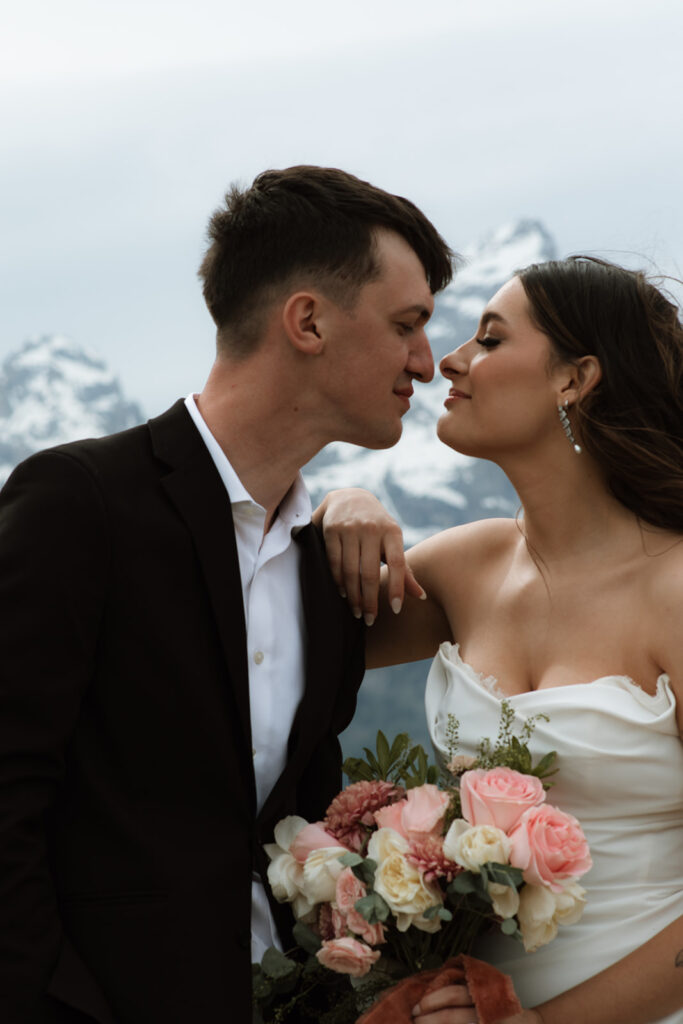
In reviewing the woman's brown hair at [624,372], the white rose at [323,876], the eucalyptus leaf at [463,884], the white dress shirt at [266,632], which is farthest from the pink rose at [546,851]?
the woman's brown hair at [624,372]

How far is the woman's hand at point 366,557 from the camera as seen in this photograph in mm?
3779

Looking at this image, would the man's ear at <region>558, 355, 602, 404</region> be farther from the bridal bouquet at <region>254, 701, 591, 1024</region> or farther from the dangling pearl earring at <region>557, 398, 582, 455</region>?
the bridal bouquet at <region>254, 701, 591, 1024</region>

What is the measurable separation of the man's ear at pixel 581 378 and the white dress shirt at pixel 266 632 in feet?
3.33

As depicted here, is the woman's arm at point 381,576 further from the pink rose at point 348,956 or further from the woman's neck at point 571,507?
the pink rose at point 348,956

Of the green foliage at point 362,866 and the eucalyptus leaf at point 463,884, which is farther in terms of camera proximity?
the green foliage at point 362,866

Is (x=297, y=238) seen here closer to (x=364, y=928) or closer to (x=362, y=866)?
(x=362, y=866)

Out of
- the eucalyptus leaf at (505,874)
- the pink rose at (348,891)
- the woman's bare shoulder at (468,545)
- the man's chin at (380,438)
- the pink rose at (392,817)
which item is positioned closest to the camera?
the eucalyptus leaf at (505,874)

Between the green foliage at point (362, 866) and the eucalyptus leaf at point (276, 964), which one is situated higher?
the green foliage at point (362, 866)

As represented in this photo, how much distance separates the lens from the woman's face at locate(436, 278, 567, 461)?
3904 millimetres

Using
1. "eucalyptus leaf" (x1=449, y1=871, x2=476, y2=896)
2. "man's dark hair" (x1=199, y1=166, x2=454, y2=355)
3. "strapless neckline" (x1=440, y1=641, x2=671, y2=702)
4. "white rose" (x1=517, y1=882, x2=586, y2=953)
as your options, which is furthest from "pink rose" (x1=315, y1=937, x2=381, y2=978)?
"man's dark hair" (x1=199, y1=166, x2=454, y2=355)

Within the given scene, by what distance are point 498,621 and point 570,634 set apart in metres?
0.29

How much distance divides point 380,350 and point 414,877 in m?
1.65

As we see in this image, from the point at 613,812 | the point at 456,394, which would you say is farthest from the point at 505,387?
the point at 613,812

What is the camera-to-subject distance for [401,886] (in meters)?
2.80
